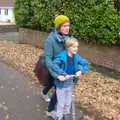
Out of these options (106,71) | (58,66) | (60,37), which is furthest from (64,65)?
Answer: (106,71)

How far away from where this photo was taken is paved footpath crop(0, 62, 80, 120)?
6.71 meters

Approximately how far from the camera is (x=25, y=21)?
15289 millimetres

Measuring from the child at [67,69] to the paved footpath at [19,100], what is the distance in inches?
29.1

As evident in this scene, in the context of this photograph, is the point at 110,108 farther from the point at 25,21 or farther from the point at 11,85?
the point at 25,21

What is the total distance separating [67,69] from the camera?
5.76 meters

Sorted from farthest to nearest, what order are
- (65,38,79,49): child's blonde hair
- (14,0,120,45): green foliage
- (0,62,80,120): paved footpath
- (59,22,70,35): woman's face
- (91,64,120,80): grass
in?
(14,0,120,45): green foliage, (91,64,120,80): grass, (0,62,80,120): paved footpath, (59,22,70,35): woman's face, (65,38,79,49): child's blonde hair

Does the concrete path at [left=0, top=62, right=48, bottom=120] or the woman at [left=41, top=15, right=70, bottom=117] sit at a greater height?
the woman at [left=41, top=15, right=70, bottom=117]

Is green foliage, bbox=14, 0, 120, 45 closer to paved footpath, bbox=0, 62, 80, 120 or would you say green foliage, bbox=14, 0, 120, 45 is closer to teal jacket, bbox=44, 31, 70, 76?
paved footpath, bbox=0, 62, 80, 120

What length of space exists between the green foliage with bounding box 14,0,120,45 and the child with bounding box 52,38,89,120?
4.65 m

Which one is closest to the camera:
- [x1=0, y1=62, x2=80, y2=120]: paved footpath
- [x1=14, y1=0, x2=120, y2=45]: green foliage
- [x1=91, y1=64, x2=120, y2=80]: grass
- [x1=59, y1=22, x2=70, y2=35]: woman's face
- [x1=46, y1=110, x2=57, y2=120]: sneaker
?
[x1=59, y1=22, x2=70, y2=35]: woman's face

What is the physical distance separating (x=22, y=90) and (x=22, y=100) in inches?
31.1

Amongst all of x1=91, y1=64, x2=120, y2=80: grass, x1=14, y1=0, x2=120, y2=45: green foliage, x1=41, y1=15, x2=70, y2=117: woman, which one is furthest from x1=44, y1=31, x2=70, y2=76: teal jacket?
x1=14, y1=0, x2=120, y2=45: green foliage

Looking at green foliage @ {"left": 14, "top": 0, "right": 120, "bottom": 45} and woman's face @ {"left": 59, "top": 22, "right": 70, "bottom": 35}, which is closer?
woman's face @ {"left": 59, "top": 22, "right": 70, "bottom": 35}

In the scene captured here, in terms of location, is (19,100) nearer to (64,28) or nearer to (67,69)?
(67,69)
